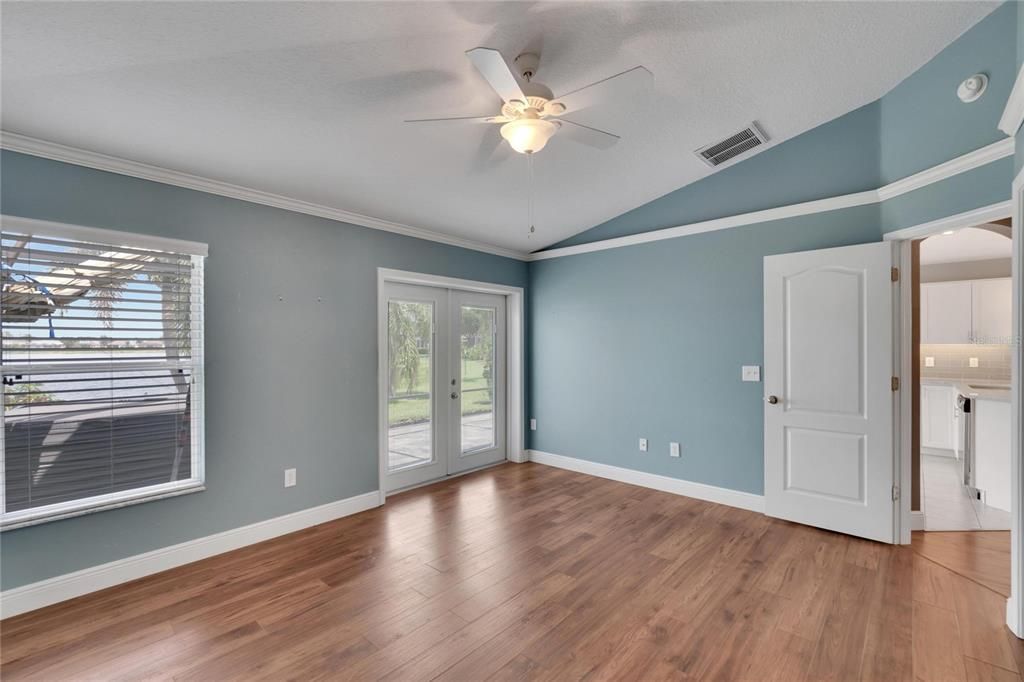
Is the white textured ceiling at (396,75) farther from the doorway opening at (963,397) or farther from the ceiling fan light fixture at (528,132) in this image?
the doorway opening at (963,397)

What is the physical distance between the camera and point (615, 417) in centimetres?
478

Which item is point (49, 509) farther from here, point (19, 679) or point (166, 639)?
point (166, 639)

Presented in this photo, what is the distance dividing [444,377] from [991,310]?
652cm

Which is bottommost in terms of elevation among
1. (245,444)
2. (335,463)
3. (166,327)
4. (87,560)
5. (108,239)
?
(87,560)

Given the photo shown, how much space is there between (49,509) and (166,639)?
106 centimetres

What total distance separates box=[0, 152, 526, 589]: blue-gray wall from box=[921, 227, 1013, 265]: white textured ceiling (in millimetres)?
6082

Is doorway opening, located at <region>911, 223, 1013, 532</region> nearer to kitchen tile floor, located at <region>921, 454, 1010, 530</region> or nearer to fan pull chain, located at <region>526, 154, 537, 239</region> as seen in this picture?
kitchen tile floor, located at <region>921, 454, 1010, 530</region>

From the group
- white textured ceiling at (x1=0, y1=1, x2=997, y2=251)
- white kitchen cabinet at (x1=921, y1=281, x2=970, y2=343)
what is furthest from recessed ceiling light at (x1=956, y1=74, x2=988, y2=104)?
white kitchen cabinet at (x1=921, y1=281, x2=970, y2=343)

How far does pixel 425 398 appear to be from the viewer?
15.3 ft

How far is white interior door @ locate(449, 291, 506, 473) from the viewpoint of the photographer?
4977 millimetres

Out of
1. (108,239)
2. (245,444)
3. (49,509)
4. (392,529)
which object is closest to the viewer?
(49,509)

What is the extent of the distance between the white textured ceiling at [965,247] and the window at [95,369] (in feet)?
24.1

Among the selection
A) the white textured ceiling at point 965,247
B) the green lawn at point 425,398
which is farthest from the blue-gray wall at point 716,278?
the white textured ceiling at point 965,247

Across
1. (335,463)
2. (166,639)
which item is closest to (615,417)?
(335,463)
